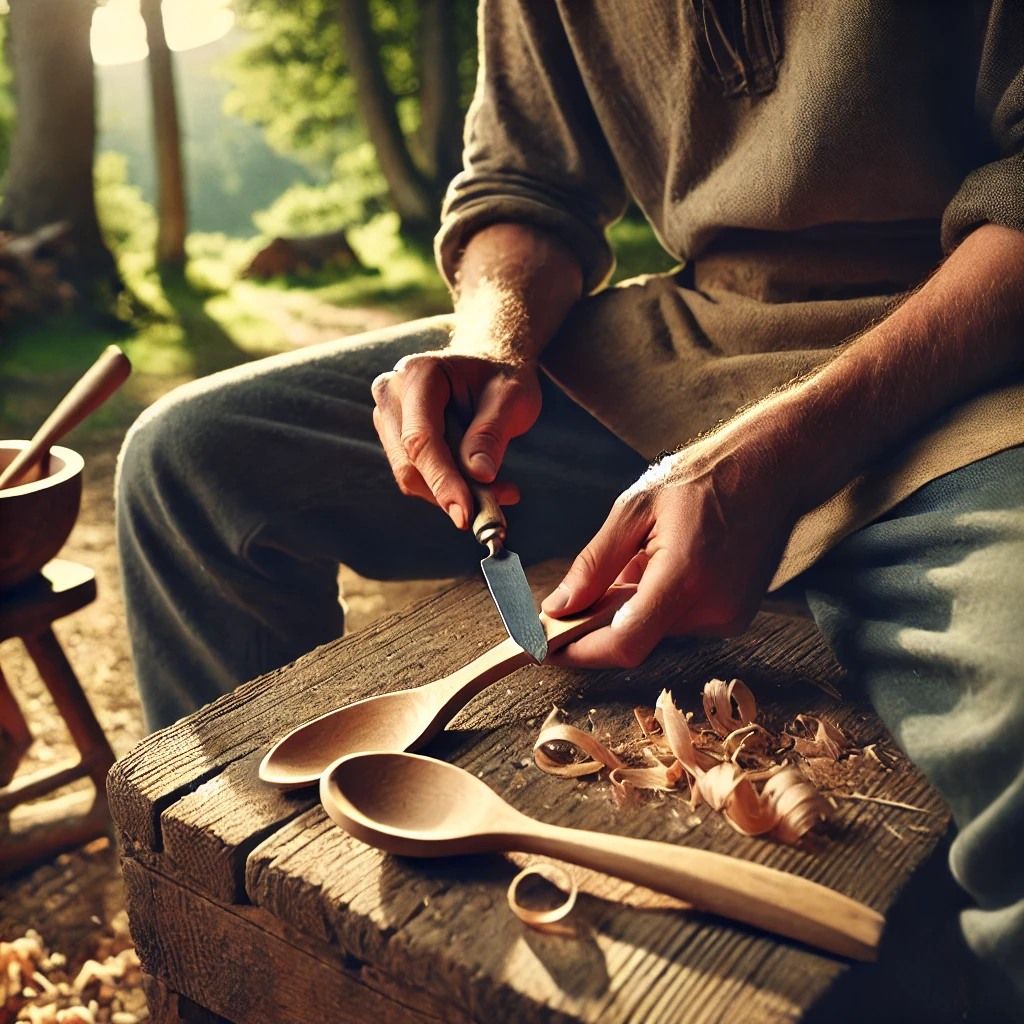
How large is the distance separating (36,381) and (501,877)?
Answer: 3362mm

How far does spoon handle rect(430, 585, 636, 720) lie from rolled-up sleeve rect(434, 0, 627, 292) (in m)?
0.65

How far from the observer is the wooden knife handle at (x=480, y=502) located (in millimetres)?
1058

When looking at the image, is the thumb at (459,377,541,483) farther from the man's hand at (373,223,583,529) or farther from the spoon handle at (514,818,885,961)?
the spoon handle at (514,818,885,961)

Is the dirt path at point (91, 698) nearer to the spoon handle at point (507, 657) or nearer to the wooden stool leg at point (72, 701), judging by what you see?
the wooden stool leg at point (72, 701)

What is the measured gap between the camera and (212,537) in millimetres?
1355

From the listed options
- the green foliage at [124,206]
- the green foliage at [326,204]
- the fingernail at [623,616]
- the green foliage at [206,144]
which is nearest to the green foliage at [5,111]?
the green foliage at [206,144]

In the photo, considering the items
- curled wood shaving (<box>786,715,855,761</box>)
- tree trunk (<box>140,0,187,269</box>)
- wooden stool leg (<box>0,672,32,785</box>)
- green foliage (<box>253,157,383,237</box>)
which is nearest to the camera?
curled wood shaving (<box>786,715,855,761</box>)

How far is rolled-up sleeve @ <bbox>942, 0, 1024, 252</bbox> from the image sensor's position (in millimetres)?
1062

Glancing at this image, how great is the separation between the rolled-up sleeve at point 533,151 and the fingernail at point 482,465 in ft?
1.58

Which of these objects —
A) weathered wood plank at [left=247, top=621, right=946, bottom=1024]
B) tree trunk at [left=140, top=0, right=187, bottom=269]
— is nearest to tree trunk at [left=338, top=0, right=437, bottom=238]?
tree trunk at [left=140, top=0, right=187, bottom=269]

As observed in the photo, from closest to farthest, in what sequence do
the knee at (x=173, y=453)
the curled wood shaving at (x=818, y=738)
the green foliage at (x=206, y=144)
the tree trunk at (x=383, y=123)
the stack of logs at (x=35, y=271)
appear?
1. the curled wood shaving at (x=818, y=738)
2. the knee at (x=173, y=453)
3. the stack of logs at (x=35, y=271)
4. the green foliage at (x=206, y=144)
5. the tree trunk at (x=383, y=123)

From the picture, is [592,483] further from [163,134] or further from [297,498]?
[163,134]

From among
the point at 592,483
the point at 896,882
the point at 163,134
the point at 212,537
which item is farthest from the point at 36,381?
the point at 896,882

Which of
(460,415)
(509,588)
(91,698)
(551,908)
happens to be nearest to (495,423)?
(460,415)
